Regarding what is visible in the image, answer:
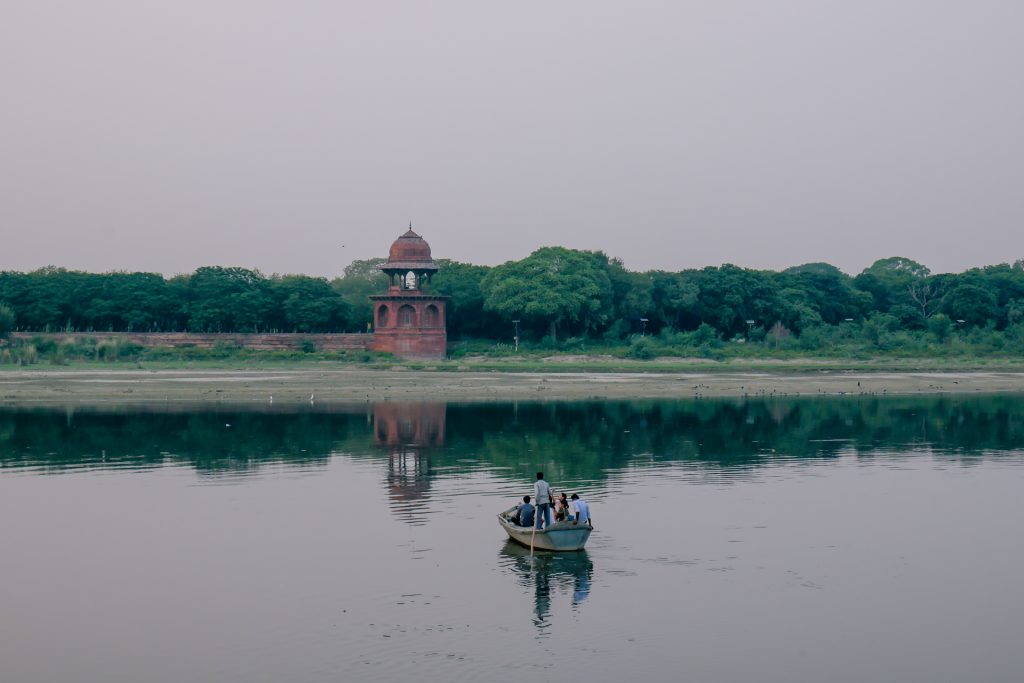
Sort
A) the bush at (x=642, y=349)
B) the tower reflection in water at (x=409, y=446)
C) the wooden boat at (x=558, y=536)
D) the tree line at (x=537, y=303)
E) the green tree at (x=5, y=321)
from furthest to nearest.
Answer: the tree line at (x=537, y=303), the bush at (x=642, y=349), the green tree at (x=5, y=321), the tower reflection in water at (x=409, y=446), the wooden boat at (x=558, y=536)

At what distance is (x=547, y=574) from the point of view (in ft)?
77.7

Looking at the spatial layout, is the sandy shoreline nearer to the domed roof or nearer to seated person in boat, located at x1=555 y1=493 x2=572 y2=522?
the domed roof

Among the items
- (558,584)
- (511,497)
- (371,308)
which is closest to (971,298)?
(371,308)

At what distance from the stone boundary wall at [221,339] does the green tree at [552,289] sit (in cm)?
1410

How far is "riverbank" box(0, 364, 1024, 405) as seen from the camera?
6631 centimetres

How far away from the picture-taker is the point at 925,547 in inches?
1033

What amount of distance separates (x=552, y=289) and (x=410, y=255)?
13226 mm

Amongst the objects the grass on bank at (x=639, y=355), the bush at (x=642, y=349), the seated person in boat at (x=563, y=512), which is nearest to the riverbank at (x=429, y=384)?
the grass on bank at (x=639, y=355)

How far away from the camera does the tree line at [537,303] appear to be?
101312 millimetres

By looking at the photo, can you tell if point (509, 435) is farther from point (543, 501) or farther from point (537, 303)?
point (537, 303)

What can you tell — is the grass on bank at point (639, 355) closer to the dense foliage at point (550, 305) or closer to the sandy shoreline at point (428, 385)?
the dense foliage at point (550, 305)

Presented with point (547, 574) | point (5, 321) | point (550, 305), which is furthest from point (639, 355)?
point (547, 574)

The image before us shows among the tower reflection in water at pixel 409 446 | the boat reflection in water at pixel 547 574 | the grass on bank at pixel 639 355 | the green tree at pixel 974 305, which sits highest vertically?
the green tree at pixel 974 305

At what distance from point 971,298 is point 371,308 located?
61336mm
